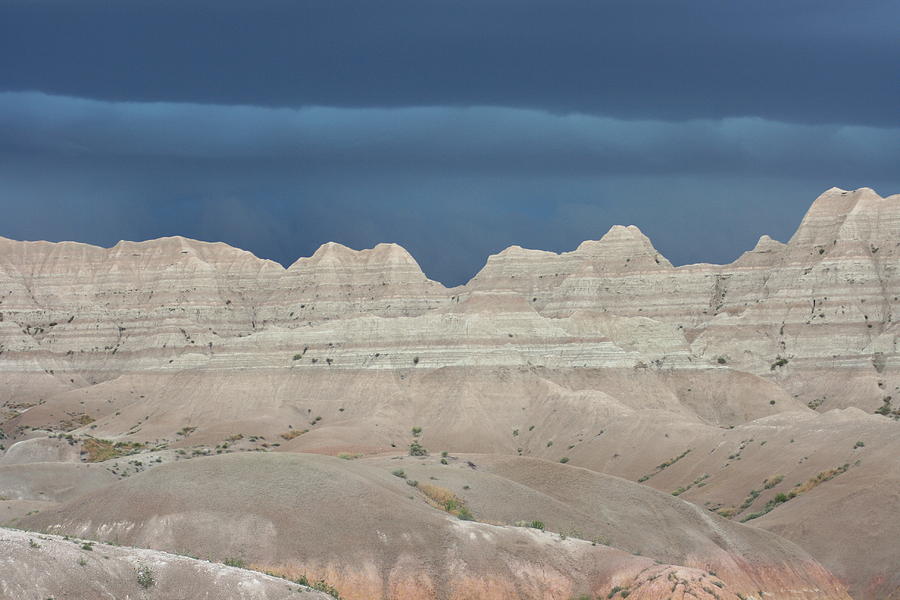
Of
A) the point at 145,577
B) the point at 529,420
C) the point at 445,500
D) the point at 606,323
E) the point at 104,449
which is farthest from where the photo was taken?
the point at 606,323

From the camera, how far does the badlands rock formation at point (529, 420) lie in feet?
173

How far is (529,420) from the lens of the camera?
120875 millimetres

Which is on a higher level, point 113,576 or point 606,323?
point 606,323

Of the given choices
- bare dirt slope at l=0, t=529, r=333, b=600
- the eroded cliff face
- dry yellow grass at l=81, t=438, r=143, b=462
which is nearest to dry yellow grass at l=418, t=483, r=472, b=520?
bare dirt slope at l=0, t=529, r=333, b=600

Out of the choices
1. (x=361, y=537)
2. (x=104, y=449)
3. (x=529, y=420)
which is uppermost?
(x=529, y=420)

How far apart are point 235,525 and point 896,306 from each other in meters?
113

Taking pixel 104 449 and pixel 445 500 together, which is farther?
pixel 104 449

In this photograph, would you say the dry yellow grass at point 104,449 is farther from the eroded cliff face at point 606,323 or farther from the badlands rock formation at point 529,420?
the eroded cliff face at point 606,323

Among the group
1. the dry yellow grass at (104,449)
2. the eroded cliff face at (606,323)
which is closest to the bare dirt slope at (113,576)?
the dry yellow grass at (104,449)

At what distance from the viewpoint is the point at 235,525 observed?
5175 cm

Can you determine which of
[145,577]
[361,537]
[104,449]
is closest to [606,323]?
[104,449]

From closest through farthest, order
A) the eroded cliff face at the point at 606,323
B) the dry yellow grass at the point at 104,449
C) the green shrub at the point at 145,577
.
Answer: the green shrub at the point at 145,577 → the dry yellow grass at the point at 104,449 → the eroded cliff face at the point at 606,323

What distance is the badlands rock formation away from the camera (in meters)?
52.8

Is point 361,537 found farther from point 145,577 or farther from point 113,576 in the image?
point 113,576
